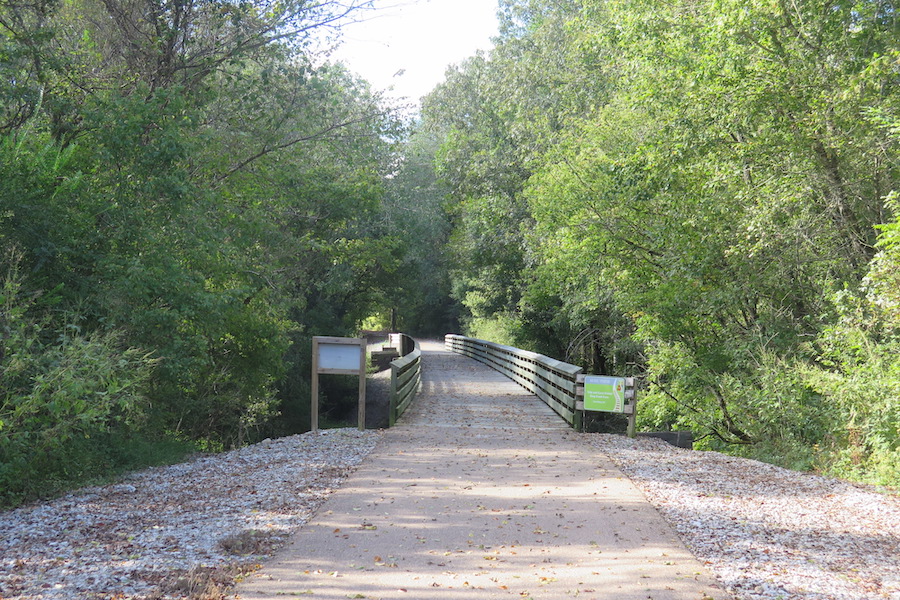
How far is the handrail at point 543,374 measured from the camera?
518 inches

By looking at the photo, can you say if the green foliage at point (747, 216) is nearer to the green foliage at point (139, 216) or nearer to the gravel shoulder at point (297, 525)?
the gravel shoulder at point (297, 525)

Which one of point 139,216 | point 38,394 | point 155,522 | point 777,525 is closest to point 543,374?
point 139,216

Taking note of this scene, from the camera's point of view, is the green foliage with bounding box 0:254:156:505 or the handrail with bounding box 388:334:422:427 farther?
the handrail with bounding box 388:334:422:427

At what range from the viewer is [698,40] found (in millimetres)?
13781

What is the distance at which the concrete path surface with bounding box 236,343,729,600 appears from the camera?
5.01 meters

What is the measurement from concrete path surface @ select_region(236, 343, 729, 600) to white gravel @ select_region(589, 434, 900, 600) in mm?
272

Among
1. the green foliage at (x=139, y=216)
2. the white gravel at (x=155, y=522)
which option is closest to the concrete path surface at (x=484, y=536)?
the white gravel at (x=155, y=522)

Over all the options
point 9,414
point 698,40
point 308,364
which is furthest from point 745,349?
point 308,364

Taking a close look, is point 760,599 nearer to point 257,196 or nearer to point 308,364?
point 257,196

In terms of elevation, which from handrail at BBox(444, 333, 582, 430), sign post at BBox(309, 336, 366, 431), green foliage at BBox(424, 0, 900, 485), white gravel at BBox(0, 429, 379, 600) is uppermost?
green foliage at BBox(424, 0, 900, 485)

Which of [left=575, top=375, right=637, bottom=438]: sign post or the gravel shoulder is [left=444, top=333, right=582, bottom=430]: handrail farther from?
the gravel shoulder

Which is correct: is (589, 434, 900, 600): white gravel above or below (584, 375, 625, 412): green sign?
below

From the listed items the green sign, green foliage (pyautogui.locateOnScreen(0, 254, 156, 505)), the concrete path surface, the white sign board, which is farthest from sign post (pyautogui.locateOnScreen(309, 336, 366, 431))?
green foliage (pyautogui.locateOnScreen(0, 254, 156, 505))

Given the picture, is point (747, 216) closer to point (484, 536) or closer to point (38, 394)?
point (484, 536)
